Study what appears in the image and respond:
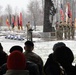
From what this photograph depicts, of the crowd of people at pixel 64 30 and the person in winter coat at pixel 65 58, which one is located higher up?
the person in winter coat at pixel 65 58

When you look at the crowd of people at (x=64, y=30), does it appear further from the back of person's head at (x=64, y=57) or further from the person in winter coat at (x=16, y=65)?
the person in winter coat at (x=16, y=65)

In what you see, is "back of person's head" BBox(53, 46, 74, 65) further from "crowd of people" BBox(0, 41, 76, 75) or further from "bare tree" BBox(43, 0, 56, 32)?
"bare tree" BBox(43, 0, 56, 32)

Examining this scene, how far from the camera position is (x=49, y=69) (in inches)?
147

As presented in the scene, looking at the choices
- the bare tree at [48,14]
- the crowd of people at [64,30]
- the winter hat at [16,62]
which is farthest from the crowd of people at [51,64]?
the bare tree at [48,14]

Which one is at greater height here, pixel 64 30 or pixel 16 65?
pixel 16 65

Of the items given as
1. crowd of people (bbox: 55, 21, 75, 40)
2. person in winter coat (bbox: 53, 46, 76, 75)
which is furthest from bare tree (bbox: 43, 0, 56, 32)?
person in winter coat (bbox: 53, 46, 76, 75)

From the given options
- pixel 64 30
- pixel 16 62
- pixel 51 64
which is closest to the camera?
pixel 16 62

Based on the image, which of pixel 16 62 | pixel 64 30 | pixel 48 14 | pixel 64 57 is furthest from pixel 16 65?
pixel 48 14

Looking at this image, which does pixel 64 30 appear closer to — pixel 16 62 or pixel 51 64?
pixel 51 64

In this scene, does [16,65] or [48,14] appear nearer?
[16,65]

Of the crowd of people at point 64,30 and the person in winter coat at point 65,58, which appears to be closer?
the person in winter coat at point 65,58

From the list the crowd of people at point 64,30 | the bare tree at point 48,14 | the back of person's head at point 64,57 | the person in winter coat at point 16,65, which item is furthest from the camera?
the bare tree at point 48,14

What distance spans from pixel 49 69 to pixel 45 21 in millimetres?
25699

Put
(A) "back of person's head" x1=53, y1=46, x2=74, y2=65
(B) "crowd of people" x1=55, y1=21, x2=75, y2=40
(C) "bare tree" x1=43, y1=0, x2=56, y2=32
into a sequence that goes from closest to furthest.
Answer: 1. (A) "back of person's head" x1=53, y1=46, x2=74, y2=65
2. (B) "crowd of people" x1=55, y1=21, x2=75, y2=40
3. (C) "bare tree" x1=43, y1=0, x2=56, y2=32
